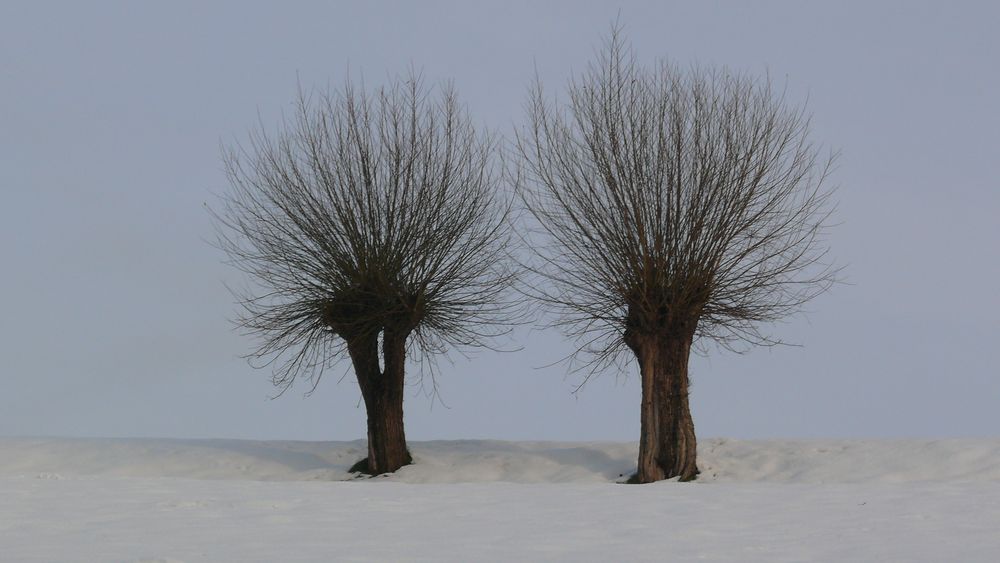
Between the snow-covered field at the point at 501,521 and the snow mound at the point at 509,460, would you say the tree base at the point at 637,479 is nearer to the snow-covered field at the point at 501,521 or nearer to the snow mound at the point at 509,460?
the snow mound at the point at 509,460

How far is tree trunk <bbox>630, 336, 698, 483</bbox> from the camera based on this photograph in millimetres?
16625

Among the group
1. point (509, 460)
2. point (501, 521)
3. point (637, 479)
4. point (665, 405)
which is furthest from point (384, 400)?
point (501, 521)

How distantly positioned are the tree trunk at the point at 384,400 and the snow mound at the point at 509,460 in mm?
443

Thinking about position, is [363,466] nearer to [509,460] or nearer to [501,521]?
[509,460]

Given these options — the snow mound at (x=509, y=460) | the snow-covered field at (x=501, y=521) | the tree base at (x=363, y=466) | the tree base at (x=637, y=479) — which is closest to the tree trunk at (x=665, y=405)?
the tree base at (x=637, y=479)

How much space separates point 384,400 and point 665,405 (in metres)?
4.90

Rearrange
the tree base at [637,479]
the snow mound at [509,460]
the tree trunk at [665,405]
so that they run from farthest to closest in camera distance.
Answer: the tree trunk at [665,405]
the tree base at [637,479]
the snow mound at [509,460]

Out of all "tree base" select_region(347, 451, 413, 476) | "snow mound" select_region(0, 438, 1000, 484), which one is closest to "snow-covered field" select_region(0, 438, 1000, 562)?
"snow mound" select_region(0, 438, 1000, 484)

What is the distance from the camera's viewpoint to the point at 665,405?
16.7m

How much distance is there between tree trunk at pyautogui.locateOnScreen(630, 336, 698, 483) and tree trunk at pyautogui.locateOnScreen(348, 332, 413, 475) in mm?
4194

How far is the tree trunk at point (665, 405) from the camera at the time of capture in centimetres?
1662

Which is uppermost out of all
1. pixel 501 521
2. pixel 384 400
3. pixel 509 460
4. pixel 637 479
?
pixel 384 400

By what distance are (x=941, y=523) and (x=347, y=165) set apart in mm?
11949

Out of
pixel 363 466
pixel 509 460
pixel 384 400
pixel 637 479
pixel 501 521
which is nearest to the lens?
pixel 501 521
